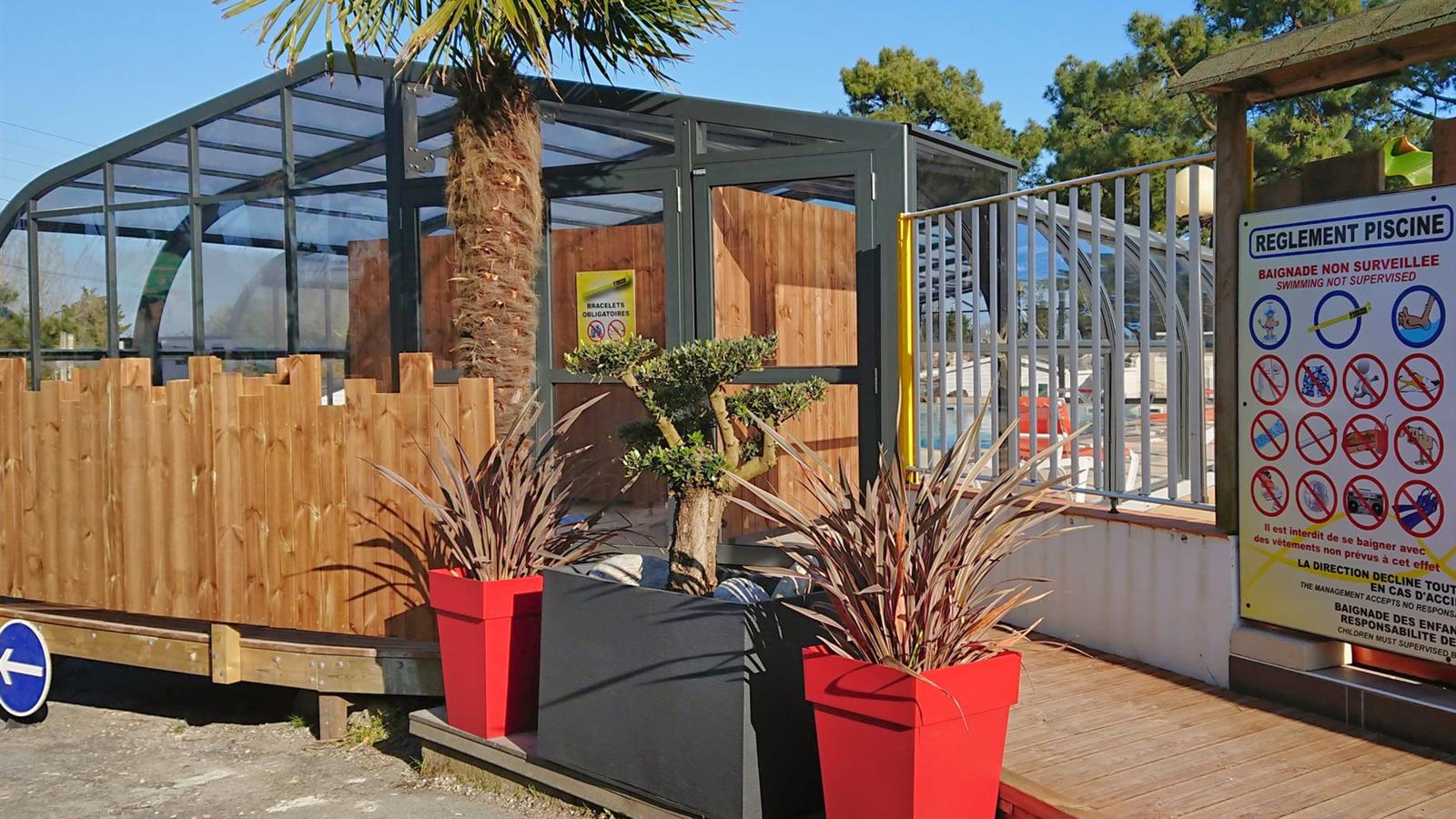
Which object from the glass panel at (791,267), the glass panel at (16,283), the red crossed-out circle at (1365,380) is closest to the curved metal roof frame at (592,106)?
the glass panel at (791,267)

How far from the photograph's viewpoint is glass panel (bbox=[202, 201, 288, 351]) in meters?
7.67

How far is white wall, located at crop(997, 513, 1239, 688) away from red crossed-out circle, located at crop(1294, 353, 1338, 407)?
58 cm

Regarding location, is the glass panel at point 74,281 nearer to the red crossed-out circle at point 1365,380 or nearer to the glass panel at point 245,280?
the glass panel at point 245,280

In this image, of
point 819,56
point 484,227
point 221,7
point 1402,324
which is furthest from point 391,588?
point 819,56

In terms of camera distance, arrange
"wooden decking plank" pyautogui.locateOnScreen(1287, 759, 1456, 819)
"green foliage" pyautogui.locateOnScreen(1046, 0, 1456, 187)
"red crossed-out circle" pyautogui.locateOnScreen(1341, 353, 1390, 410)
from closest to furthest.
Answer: "wooden decking plank" pyautogui.locateOnScreen(1287, 759, 1456, 819), "red crossed-out circle" pyautogui.locateOnScreen(1341, 353, 1390, 410), "green foliage" pyautogui.locateOnScreen(1046, 0, 1456, 187)

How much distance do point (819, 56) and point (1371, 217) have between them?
25909 mm

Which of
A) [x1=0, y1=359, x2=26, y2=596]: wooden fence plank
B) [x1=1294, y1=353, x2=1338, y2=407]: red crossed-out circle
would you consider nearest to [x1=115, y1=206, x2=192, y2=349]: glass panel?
[x1=0, y1=359, x2=26, y2=596]: wooden fence plank

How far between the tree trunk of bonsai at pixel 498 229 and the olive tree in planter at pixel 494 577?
0.90 metres

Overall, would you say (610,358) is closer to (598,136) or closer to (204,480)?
(204,480)

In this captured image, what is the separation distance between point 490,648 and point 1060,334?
3.52 meters

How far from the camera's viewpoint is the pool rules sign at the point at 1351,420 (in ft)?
11.4

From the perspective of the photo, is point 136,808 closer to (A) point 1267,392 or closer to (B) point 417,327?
(B) point 417,327

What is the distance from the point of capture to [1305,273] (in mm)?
3828

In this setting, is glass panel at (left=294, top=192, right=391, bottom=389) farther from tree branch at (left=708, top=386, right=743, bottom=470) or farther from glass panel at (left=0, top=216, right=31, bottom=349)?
tree branch at (left=708, top=386, right=743, bottom=470)
